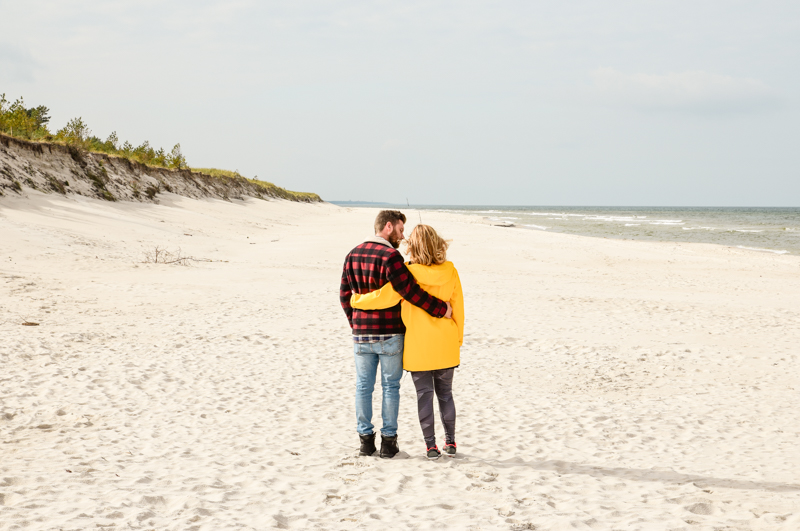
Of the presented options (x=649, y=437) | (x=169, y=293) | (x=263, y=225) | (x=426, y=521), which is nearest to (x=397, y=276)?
(x=426, y=521)

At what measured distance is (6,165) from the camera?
19.7 meters

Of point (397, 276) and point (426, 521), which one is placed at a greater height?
point (397, 276)

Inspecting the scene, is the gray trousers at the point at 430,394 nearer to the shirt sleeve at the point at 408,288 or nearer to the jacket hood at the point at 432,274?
the shirt sleeve at the point at 408,288

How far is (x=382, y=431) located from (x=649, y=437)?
8.42 feet

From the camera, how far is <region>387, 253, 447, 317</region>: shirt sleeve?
424 cm

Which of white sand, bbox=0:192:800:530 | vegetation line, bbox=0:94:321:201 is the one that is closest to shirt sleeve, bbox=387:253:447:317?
white sand, bbox=0:192:800:530

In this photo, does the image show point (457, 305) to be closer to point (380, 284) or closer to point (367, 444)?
point (380, 284)

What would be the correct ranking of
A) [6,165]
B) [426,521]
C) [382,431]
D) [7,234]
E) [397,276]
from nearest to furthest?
[426,521] < [397,276] < [382,431] < [7,234] < [6,165]

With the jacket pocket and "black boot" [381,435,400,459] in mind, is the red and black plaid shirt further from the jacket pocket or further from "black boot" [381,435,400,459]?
"black boot" [381,435,400,459]

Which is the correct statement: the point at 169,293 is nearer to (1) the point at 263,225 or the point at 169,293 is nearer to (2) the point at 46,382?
(2) the point at 46,382

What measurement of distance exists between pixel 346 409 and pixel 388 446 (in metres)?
1.39

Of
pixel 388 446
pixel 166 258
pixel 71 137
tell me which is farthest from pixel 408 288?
pixel 71 137

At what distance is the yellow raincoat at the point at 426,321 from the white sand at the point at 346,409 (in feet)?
2.87

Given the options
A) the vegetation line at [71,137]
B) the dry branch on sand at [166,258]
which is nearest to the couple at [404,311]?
the dry branch on sand at [166,258]
